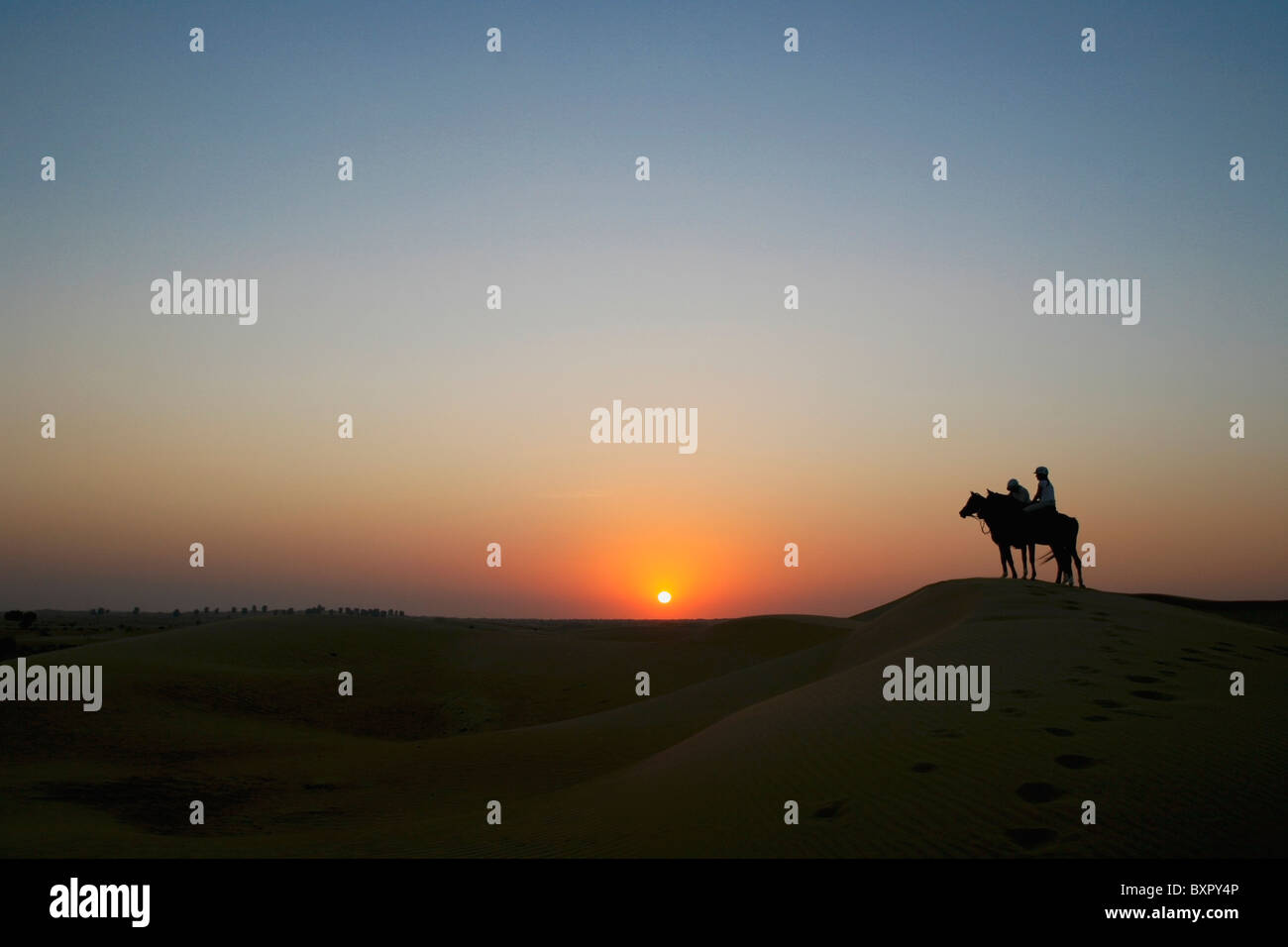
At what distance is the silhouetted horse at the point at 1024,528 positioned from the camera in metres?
21.1

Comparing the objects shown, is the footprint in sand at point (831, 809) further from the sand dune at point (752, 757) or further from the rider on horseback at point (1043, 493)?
the rider on horseback at point (1043, 493)

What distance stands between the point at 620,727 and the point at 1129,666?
420 inches

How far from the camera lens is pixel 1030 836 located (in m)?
7.08

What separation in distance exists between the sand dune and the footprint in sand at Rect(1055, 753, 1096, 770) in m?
0.04

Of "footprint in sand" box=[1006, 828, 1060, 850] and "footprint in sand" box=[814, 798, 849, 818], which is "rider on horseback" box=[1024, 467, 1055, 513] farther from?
"footprint in sand" box=[1006, 828, 1060, 850]

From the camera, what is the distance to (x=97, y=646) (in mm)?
28719

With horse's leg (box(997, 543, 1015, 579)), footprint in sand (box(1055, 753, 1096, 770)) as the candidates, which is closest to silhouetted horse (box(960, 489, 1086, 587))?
horse's leg (box(997, 543, 1015, 579))

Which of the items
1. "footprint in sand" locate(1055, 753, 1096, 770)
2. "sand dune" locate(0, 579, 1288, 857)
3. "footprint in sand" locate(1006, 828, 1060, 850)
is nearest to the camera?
"footprint in sand" locate(1006, 828, 1060, 850)

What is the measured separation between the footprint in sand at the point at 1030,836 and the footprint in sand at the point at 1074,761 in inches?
54.8

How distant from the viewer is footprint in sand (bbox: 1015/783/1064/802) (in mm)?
7734

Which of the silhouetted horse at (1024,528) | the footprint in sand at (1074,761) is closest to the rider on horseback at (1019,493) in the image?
the silhouetted horse at (1024,528)
